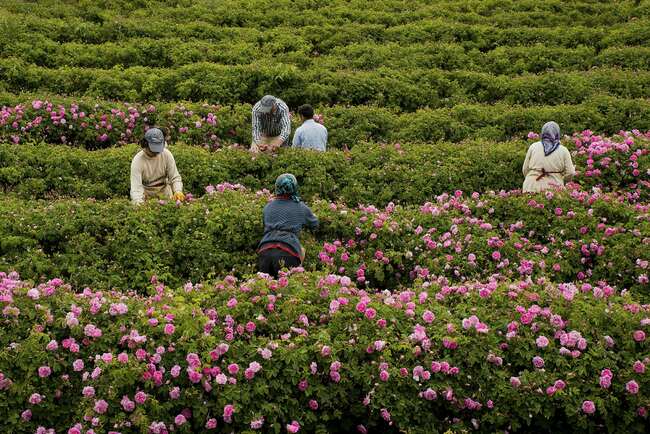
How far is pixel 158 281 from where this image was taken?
10.9 meters

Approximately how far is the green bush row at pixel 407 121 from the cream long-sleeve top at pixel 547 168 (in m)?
3.63

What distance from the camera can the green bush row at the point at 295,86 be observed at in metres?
20.6

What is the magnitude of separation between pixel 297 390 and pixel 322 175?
7.41 metres

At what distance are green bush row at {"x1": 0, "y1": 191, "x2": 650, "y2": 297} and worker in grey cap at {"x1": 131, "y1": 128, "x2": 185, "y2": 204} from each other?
56 centimetres

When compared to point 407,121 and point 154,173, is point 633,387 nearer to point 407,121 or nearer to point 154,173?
point 154,173

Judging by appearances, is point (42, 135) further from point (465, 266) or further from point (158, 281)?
point (465, 266)

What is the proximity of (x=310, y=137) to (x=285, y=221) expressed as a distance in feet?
19.3

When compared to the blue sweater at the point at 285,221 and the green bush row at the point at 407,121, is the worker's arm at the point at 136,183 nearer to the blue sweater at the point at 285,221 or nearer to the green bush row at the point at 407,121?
the blue sweater at the point at 285,221

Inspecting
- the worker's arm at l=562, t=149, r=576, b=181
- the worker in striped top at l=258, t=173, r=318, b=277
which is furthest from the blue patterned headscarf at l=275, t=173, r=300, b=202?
the worker's arm at l=562, t=149, r=576, b=181

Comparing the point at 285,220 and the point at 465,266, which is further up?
the point at 285,220

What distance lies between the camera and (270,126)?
619 inches

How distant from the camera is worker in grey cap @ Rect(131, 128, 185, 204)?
40.8ft

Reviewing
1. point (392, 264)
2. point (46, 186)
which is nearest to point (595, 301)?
point (392, 264)

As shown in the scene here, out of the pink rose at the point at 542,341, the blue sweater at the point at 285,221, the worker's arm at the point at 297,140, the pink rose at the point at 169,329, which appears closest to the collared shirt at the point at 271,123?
the worker's arm at the point at 297,140
